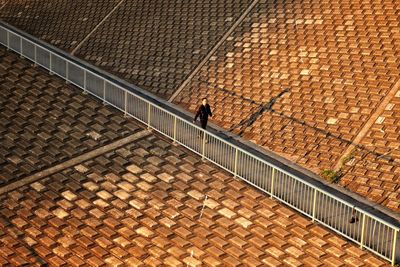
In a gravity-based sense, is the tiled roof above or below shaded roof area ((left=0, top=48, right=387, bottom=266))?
above

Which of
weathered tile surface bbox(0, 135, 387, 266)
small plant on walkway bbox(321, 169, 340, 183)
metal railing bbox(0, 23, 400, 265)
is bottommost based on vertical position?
weathered tile surface bbox(0, 135, 387, 266)

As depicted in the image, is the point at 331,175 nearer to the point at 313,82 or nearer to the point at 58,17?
the point at 313,82

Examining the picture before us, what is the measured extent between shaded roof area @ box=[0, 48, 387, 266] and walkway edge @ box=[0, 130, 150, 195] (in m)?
0.11

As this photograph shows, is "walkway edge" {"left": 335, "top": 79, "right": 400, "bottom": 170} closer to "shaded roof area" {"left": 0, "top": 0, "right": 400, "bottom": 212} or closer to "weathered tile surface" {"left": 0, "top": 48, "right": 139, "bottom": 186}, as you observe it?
"shaded roof area" {"left": 0, "top": 0, "right": 400, "bottom": 212}

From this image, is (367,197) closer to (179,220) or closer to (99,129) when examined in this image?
(179,220)

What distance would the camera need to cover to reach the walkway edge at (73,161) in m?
26.3

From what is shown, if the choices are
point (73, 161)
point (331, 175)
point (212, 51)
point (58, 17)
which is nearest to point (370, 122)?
point (331, 175)

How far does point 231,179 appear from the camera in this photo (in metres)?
26.0

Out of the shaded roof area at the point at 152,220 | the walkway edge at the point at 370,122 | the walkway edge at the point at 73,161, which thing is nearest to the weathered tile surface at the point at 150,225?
the shaded roof area at the point at 152,220

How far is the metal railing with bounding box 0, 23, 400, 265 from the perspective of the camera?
893 inches

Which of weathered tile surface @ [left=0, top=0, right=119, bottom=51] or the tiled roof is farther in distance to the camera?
weathered tile surface @ [left=0, top=0, right=119, bottom=51]

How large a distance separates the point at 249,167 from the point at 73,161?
17.8 feet

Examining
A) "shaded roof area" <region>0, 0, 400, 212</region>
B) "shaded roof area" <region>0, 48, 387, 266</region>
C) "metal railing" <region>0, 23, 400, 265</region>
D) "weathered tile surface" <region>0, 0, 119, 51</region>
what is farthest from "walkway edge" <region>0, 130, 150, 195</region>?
"weathered tile surface" <region>0, 0, 119, 51</region>

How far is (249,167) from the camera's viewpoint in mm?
25625
